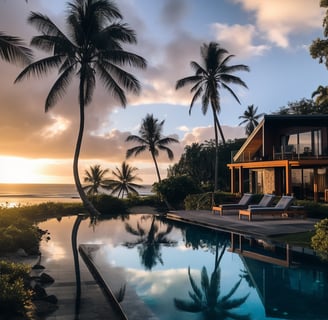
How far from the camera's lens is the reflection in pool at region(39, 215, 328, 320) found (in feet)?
21.6

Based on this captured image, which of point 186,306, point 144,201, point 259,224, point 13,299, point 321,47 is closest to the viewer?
point 13,299

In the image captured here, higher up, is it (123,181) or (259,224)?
(123,181)

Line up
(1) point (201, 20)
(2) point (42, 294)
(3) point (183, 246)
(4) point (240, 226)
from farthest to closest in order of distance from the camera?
(4) point (240, 226) < (1) point (201, 20) < (3) point (183, 246) < (2) point (42, 294)

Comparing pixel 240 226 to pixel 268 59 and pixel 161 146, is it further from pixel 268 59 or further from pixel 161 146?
pixel 161 146

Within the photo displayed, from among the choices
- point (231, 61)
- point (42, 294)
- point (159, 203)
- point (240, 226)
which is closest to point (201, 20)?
point (240, 226)

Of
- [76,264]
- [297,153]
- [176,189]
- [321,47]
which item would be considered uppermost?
[321,47]

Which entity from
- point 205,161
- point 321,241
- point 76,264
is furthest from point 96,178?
point 321,241

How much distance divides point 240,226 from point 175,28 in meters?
7.65

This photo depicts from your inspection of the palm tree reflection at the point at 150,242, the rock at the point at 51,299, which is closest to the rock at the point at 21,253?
the palm tree reflection at the point at 150,242

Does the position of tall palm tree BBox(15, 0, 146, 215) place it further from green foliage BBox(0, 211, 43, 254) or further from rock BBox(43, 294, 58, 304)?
rock BBox(43, 294, 58, 304)

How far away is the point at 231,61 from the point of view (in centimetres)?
3197

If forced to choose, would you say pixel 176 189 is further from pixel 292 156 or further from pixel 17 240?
pixel 17 240

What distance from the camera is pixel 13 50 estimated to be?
1177cm

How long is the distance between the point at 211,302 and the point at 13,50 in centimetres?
931
